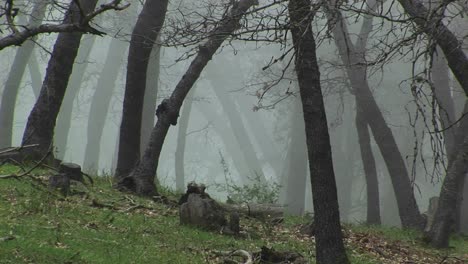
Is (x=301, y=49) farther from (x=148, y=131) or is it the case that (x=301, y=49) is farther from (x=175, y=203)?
(x=148, y=131)

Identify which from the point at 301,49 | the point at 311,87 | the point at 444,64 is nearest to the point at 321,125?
the point at 311,87

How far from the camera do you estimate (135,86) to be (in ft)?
41.5

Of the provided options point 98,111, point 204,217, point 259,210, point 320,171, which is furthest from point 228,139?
point 320,171

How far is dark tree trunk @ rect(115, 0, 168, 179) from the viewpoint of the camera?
12602 mm

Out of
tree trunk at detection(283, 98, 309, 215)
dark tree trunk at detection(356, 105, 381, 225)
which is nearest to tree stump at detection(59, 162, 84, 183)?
dark tree trunk at detection(356, 105, 381, 225)

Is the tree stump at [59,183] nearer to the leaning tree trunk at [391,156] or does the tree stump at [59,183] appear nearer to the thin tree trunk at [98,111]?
the leaning tree trunk at [391,156]

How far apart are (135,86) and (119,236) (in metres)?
5.50

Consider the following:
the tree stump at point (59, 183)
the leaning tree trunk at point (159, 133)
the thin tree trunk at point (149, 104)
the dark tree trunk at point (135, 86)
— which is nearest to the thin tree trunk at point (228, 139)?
the thin tree trunk at point (149, 104)

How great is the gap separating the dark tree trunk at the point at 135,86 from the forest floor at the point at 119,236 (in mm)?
896

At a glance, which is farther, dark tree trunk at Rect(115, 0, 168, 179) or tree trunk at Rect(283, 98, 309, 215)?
tree trunk at Rect(283, 98, 309, 215)

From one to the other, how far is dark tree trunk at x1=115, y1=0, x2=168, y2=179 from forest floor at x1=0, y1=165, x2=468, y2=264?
0.90 meters

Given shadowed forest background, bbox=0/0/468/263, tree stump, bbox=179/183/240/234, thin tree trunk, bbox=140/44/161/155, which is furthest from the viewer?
thin tree trunk, bbox=140/44/161/155

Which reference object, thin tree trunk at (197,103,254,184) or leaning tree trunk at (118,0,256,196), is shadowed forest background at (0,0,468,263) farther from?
thin tree trunk at (197,103,254,184)

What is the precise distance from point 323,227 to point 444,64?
47.4 feet
